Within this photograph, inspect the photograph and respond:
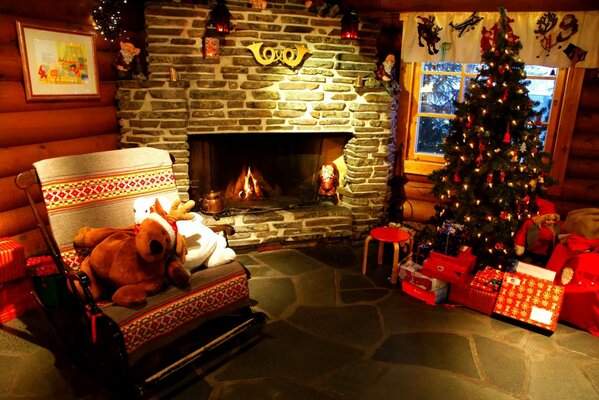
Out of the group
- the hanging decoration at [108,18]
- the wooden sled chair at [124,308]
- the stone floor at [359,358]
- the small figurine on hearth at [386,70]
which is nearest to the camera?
the wooden sled chair at [124,308]

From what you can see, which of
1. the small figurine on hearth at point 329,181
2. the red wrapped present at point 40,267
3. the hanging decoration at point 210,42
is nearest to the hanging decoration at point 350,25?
the hanging decoration at point 210,42

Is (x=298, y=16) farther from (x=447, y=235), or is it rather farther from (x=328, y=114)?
(x=447, y=235)

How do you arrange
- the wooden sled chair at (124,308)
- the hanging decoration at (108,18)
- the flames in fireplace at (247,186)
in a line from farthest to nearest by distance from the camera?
the flames in fireplace at (247,186)
the hanging decoration at (108,18)
the wooden sled chair at (124,308)

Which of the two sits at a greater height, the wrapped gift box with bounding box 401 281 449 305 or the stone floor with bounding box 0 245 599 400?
the wrapped gift box with bounding box 401 281 449 305

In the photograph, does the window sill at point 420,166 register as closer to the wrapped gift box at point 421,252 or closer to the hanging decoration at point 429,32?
the hanging decoration at point 429,32

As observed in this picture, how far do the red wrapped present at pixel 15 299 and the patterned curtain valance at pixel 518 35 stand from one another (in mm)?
4000

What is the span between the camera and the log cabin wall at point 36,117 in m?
3.19

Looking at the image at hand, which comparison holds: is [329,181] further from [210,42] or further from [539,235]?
[539,235]

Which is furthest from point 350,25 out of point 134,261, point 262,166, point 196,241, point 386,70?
point 134,261

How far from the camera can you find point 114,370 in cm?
260

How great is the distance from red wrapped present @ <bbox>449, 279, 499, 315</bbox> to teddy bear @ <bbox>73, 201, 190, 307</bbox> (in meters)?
2.15

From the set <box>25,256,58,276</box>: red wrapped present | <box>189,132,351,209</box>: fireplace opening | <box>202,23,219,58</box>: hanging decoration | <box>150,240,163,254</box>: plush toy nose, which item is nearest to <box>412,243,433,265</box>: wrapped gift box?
<box>189,132,351,209</box>: fireplace opening

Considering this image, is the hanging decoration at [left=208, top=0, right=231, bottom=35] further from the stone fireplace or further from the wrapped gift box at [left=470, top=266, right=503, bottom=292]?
the wrapped gift box at [left=470, top=266, right=503, bottom=292]

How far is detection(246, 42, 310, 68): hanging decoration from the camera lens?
4082mm
